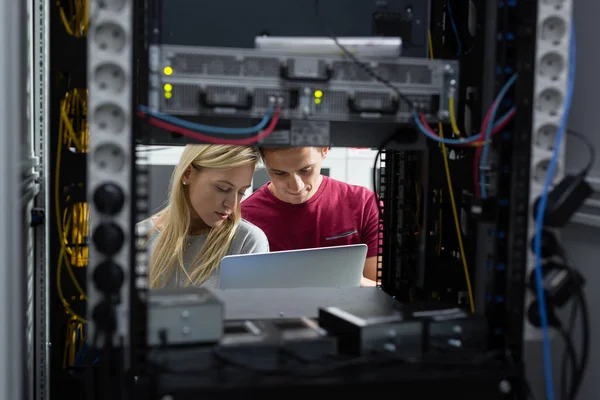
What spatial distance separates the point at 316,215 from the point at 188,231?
2.62ft

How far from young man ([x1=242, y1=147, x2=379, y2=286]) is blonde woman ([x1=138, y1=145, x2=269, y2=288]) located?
53 centimetres

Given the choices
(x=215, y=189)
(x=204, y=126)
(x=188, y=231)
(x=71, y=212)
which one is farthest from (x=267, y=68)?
(x=188, y=231)

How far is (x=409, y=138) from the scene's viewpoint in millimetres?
1428

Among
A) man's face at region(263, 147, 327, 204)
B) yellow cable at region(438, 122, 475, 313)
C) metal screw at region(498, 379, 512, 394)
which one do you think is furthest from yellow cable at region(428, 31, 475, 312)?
man's face at region(263, 147, 327, 204)

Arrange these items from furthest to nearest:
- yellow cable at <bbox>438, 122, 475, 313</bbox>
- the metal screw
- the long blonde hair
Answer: the long blonde hair < yellow cable at <bbox>438, 122, 475, 313</bbox> < the metal screw

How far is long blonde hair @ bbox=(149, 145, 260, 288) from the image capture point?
2.18 m

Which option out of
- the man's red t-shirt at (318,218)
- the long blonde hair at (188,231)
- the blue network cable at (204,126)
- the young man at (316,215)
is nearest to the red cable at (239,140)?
the blue network cable at (204,126)

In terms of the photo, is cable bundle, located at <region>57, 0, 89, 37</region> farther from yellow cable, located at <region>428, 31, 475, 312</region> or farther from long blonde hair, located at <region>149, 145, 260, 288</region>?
long blonde hair, located at <region>149, 145, 260, 288</region>

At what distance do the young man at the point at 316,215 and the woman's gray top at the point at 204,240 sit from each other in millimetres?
386

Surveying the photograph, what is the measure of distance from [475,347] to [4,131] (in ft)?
2.90

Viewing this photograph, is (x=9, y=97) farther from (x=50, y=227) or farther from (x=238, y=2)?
(x=238, y=2)

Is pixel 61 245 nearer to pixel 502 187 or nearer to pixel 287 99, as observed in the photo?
pixel 287 99

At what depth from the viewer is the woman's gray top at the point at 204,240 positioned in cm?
219

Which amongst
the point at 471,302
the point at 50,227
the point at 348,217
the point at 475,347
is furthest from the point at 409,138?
the point at 348,217
